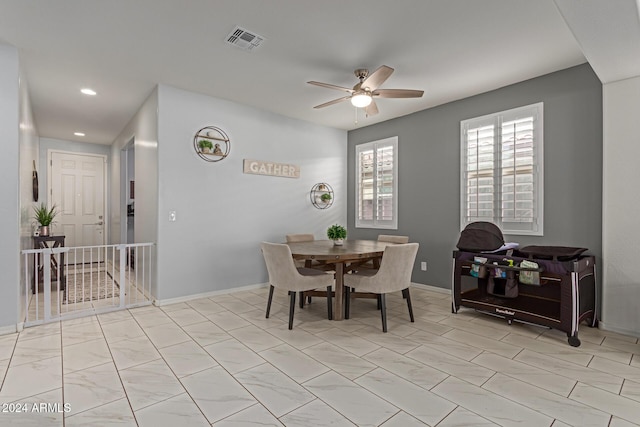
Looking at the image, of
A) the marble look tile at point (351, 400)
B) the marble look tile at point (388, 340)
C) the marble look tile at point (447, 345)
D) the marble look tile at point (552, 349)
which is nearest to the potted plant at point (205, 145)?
the marble look tile at point (388, 340)

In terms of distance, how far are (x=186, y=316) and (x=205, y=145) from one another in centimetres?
213

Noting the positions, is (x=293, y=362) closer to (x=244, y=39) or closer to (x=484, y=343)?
(x=484, y=343)

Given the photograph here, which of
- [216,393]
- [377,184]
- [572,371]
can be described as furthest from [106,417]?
[377,184]

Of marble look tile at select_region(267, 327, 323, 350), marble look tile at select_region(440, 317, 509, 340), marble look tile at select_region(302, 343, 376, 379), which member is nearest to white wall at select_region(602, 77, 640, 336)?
marble look tile at select_region(440, 317, 509, 340)

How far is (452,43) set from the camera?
291 centimetres

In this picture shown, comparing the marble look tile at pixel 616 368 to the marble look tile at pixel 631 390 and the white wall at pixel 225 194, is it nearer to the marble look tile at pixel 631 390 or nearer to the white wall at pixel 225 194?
the marble look tile at pixel 631 390

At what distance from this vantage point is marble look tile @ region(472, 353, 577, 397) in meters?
2.13

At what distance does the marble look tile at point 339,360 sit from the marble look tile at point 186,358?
2.55 feet

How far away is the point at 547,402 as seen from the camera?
1953mm

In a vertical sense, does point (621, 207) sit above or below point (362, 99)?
below

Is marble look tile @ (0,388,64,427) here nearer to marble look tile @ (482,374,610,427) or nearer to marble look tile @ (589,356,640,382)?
marble look tile @ (482,374,610,427)

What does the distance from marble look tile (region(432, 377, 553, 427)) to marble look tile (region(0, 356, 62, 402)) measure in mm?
2534

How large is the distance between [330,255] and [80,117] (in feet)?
15.6

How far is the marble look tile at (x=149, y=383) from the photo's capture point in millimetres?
1973
